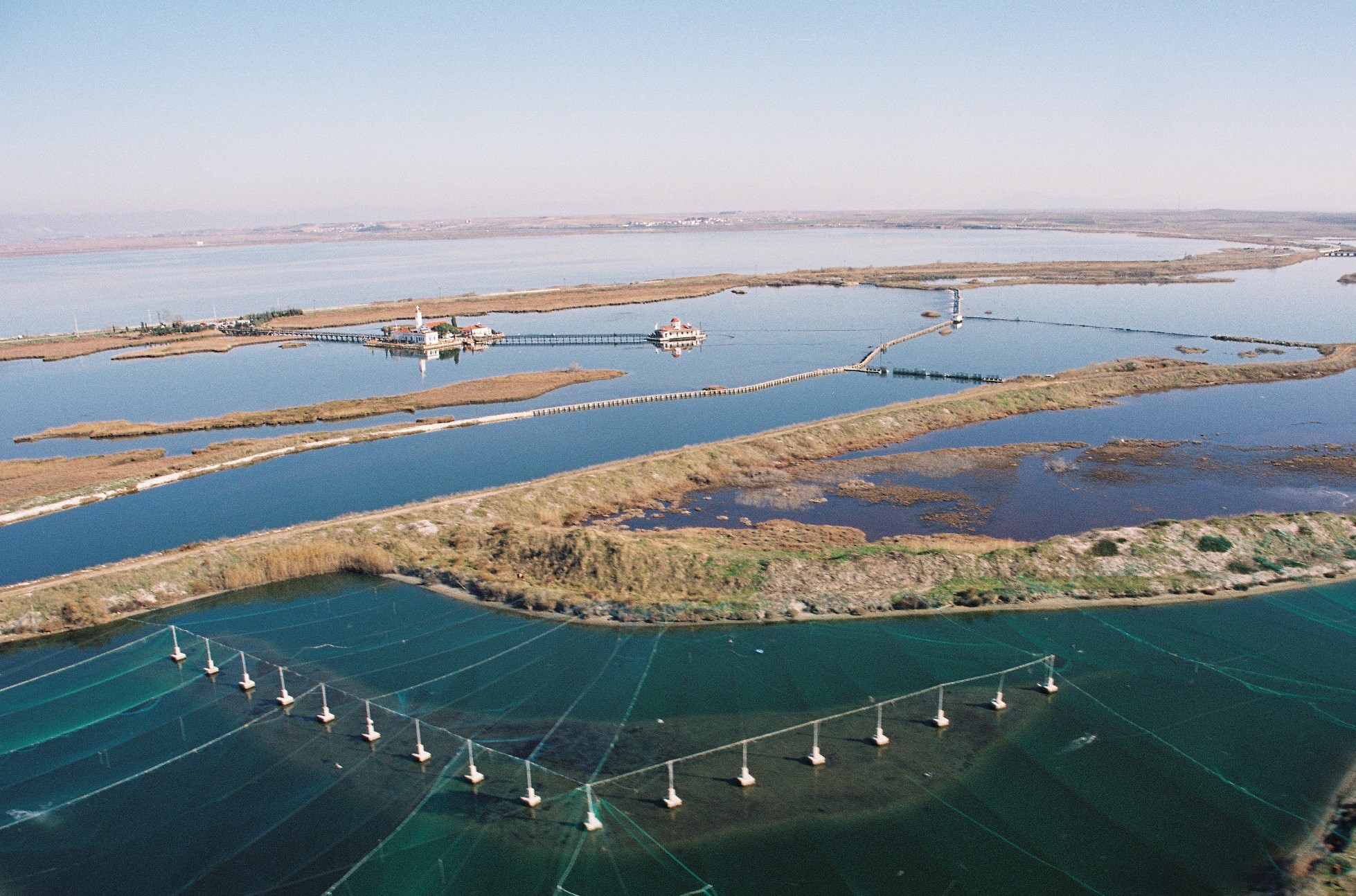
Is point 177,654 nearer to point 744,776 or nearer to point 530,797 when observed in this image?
point 530,797

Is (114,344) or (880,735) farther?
(114,344)

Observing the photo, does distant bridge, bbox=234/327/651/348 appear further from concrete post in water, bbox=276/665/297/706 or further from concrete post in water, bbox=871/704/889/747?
concrete post in water, bbox=871/704/889/747

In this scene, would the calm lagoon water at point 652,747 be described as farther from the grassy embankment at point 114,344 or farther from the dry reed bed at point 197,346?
the grassy embankment at point 114,344

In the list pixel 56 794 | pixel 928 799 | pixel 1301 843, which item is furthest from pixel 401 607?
pixel 1301 843

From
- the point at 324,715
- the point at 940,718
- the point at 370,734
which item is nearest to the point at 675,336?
the point at 324,715

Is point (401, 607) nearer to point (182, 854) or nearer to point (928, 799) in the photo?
point (182, 854)

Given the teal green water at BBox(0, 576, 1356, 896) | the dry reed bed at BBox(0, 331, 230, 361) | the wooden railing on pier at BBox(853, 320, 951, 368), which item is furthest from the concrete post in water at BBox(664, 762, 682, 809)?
the dry reed bed at BBox(0, 331, 230, 361)

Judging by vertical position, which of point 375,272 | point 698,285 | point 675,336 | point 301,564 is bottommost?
point 301,564
